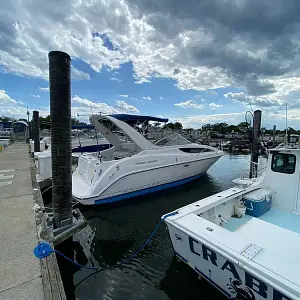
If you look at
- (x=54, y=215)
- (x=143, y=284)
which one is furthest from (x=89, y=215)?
(x=143, y=284)

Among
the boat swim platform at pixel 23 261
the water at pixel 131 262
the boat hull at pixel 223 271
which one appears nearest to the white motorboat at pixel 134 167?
the water at pixel 131 262

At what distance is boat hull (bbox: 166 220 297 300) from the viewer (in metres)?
Result: 2.16

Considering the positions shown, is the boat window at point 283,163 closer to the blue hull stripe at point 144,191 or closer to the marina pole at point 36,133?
the blue hull stripe at point 144,191

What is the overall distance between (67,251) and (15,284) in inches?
87.3

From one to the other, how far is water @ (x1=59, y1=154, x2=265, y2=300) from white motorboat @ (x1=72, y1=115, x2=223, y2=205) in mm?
605

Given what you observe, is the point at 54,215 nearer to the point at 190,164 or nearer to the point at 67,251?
the point at 67,251

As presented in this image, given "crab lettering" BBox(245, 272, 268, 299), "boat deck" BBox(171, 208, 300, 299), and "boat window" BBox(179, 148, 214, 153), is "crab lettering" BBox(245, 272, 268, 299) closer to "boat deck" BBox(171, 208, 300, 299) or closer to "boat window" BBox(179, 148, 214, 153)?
"boat deck" BBox(171, 208, 300, 299)

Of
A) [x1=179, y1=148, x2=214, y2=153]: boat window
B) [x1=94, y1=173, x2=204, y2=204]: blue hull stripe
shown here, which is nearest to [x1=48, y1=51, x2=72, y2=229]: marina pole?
[x1=94, y1=173, x2=204, y2=204]: blue hull stripe

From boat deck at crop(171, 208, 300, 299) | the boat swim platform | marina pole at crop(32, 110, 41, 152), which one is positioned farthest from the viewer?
marina pole at crop(32, 110, 41, 152)

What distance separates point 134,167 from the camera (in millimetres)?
7285

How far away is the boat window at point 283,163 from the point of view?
4.50 m

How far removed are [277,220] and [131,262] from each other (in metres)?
3.20

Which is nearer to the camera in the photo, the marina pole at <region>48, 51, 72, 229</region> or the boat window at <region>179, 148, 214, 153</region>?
the marina pole at <region>48, 51, 72, 229</region>

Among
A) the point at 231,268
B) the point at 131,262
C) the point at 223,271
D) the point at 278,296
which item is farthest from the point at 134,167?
the point at 278,296
